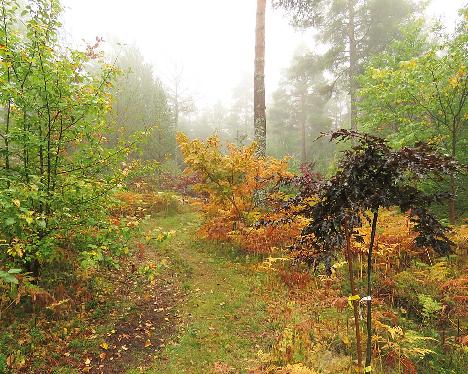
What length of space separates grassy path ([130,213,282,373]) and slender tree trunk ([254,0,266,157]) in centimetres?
372

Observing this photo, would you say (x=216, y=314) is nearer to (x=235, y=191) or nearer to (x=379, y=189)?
(x=235, y=191)

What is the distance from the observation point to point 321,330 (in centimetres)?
494

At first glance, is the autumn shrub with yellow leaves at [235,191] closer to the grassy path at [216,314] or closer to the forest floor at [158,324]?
the grassy path at [216,314]

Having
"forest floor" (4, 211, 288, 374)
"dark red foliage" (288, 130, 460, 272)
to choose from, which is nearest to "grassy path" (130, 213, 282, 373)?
"forest floor" (4, 211, 288, 374)

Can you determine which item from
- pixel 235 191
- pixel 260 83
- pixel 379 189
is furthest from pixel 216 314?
pixel 260 83

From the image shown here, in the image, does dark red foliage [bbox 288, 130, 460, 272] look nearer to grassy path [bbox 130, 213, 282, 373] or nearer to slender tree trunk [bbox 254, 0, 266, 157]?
grassy path [bbox 130, 213, 282, 373]

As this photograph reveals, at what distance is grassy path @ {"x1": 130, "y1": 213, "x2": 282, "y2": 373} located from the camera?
4539mm

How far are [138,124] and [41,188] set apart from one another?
541 inches

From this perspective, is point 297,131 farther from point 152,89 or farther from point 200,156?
point 200,156

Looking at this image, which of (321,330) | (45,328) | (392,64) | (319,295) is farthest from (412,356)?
(392,64)

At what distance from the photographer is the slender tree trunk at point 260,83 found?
1032 centimetres

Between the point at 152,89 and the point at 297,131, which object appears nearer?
the point at 152,89

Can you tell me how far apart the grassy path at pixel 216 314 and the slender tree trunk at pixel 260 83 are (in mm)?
3718

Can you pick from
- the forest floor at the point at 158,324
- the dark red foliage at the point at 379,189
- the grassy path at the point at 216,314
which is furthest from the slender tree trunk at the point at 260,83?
the dark red foliage at the point at 379,189
